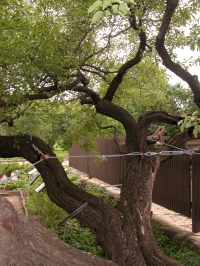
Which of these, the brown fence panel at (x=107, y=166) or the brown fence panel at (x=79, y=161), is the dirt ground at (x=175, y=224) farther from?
the brown fence panel at (x=79, y=161)

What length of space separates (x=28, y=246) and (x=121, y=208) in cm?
294

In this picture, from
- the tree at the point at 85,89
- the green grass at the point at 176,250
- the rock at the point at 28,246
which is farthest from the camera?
the green grass at the point at 176,250

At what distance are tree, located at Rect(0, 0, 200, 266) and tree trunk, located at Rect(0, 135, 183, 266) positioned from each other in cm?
1

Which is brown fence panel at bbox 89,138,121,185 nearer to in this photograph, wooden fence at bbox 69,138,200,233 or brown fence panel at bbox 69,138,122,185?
brown fence panel at bbox 69,138,122,185

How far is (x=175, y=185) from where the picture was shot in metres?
8.91

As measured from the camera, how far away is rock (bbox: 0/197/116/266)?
2908 mm

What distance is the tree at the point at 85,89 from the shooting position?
5.21 m

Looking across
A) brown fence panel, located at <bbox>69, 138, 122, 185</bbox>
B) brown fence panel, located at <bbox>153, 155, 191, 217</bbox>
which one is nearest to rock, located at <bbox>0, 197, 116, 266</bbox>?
brown fence panel, located at <bbox>153, 155, 191, 217</bbox>

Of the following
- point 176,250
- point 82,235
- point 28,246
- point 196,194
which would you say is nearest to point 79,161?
point 82,235

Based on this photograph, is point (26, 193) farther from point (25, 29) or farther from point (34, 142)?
point (25, 29)

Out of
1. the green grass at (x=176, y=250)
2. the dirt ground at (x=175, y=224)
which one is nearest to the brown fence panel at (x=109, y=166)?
the dirt ground at (x=175, y=224)

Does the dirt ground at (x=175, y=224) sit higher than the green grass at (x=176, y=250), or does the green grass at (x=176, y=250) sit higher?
the dirt ground at (x=175, y=224)

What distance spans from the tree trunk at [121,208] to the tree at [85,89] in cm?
1

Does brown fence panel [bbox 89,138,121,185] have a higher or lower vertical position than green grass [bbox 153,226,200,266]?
higher
